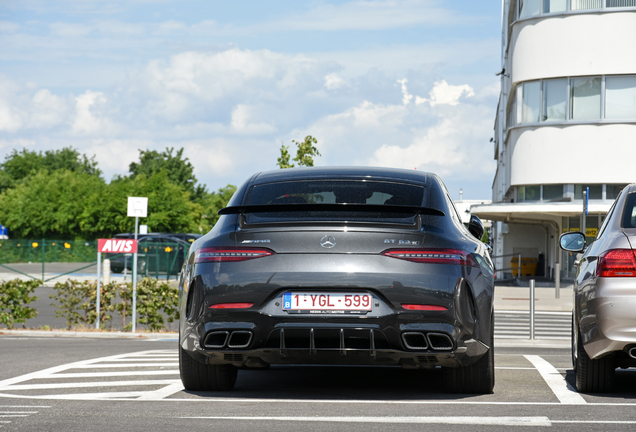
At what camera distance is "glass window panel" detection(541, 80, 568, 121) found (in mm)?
35406

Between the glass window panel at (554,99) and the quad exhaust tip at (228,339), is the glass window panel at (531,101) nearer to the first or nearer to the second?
the glass window panel at (554,99)

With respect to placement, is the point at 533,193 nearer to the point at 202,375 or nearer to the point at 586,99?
the point at 586,99

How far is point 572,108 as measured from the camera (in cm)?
3516

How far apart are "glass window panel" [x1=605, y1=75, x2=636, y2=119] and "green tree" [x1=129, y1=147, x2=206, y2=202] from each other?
76497mm

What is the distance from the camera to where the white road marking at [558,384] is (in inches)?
244

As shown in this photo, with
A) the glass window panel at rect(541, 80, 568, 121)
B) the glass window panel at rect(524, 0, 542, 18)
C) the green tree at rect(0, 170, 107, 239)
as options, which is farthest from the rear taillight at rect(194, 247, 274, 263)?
the green tree at rect(0, 170, 107, 239)

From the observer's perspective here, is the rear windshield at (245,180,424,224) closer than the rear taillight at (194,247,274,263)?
No

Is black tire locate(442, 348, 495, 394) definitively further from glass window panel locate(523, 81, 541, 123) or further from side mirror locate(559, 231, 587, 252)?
glass window panel locate(523, 81, 541, 123)

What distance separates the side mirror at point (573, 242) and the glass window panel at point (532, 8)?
30.8 metres

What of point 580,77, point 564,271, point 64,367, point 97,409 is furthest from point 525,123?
point 97,409

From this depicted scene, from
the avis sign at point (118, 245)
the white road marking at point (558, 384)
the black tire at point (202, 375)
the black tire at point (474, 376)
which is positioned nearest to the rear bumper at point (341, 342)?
the black tire at point (474, 376)

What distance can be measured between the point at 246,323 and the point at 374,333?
0.81 metres

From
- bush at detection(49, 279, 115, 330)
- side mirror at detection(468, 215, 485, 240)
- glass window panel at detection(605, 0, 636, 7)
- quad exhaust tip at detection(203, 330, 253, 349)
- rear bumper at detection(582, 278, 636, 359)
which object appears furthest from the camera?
glass window panel at detection(605, 0, 636, 7)

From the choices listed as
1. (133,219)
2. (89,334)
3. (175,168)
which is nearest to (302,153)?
(89,334)
